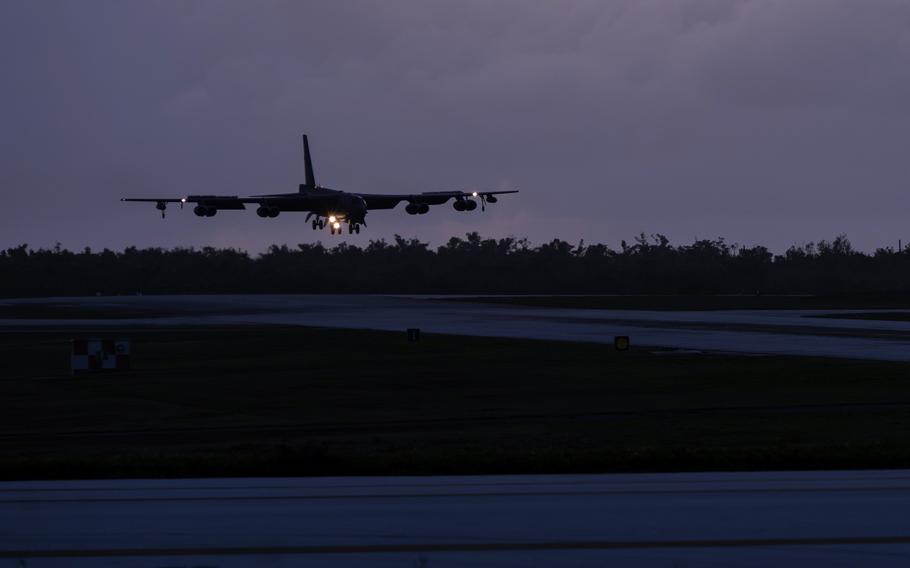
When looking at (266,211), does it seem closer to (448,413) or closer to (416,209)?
(416,209)

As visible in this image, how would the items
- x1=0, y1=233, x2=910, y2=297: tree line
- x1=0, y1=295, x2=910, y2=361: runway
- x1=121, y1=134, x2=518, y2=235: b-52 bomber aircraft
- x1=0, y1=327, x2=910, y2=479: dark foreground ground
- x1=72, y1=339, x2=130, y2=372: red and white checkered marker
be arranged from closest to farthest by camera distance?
x1=0, y1=327, x2=910, y2=479: dark foreground ground → x1=72, y1=339, x2=130, y2=372: red and white checkered marker → x1=0, y1=295, x2=910, y2=361: runway → x1=121, y1=134, x2=518, y2=235: b-52 bomber aircraft → x1=0, y1=233, x2=910, y2=297: tree line

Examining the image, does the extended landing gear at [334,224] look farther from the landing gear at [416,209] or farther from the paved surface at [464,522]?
the paved surface at [464,522]

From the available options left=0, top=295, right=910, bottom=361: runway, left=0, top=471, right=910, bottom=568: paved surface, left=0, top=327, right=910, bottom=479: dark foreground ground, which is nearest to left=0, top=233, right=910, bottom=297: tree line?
left=0, top=295, right=910, bottom=361: runway

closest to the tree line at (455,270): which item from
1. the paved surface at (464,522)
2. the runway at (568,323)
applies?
the runway at (568,323)

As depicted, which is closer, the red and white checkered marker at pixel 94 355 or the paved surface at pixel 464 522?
the paved surface at pixel 464 522

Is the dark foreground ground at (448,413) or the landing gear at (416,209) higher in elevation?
the landing gear at (416,209)

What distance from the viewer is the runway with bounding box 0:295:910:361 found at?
4119 cm

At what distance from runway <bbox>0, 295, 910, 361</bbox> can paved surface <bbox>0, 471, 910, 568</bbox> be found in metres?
27.3

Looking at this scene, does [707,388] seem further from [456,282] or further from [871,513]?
[456,282]

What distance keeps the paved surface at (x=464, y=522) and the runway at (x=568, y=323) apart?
2726 centimetres

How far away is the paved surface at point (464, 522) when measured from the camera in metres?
6.74

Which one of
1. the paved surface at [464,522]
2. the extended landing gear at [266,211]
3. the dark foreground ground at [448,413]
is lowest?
the dark foreground ground at [448,413]

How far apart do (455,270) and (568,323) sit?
4029 inches

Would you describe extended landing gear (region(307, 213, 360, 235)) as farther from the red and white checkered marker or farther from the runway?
the red and white checkered marker
